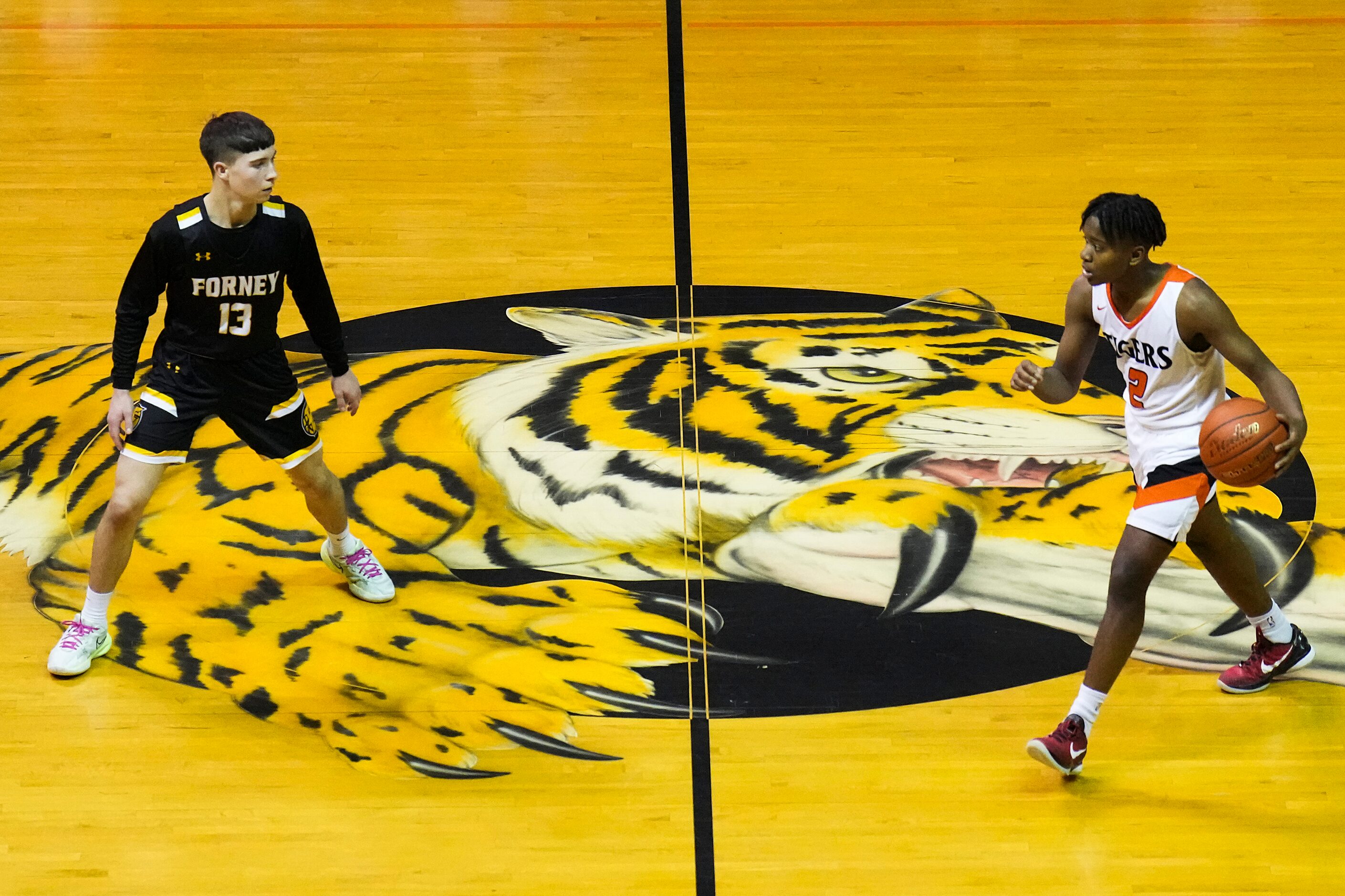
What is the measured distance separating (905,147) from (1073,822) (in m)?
4.33

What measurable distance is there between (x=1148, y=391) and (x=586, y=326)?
2.76 metres

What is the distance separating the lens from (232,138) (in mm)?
3697

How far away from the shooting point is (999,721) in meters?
3.99

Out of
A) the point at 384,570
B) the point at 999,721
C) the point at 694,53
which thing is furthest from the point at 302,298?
the point at 694,53

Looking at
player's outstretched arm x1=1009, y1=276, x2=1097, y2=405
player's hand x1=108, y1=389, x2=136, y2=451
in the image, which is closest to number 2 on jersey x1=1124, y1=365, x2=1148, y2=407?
player's outstretched arm x1=1009, y1=276, x2=1097, y2=405

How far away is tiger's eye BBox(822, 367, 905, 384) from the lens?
5543 mm

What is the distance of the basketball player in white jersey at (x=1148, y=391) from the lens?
3447mm

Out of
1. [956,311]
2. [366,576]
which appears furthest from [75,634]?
[956,311]

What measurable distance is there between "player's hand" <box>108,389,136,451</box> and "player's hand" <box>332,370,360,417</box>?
56cm

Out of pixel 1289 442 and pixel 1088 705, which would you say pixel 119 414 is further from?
pixel 1289 442

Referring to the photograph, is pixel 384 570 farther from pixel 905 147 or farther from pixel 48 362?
pixel 905 147

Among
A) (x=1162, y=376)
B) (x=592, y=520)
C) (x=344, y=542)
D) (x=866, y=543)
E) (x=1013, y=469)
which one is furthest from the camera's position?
(x=1013, y=469)

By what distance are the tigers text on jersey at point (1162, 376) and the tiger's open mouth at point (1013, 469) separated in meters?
1.24

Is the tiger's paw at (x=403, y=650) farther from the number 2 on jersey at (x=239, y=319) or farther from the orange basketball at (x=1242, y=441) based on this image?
the orange basketball at (x=1242, y=441)
